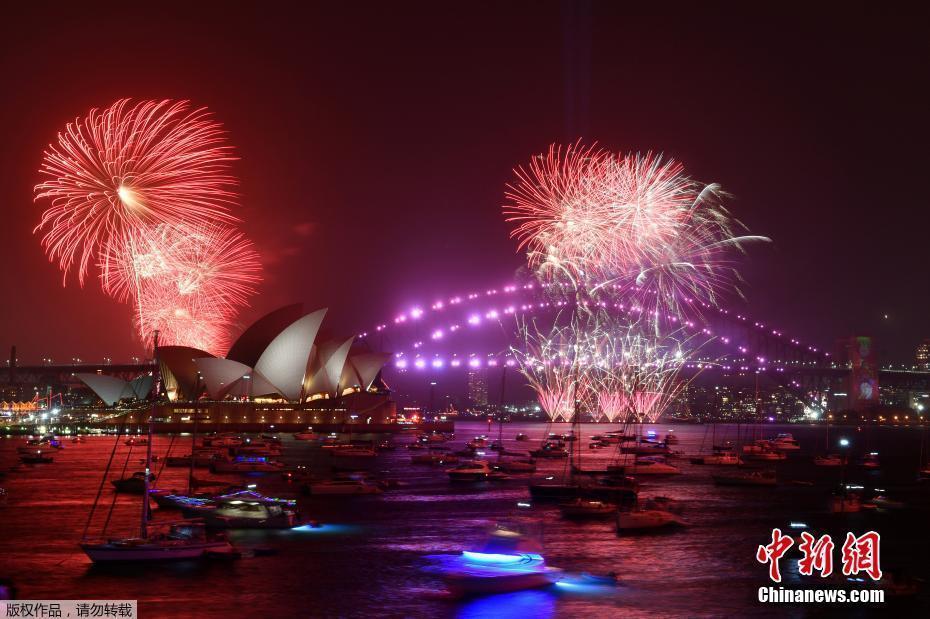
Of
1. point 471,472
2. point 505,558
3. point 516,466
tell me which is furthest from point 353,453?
point 505,558

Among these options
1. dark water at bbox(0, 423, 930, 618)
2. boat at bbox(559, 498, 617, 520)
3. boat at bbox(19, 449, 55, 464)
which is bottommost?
dark water at bbox(0, 423, 930, 618)

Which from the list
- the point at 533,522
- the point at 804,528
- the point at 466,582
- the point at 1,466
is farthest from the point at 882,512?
the point at 1,466

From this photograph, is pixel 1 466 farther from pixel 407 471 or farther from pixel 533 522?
pixel 533 522

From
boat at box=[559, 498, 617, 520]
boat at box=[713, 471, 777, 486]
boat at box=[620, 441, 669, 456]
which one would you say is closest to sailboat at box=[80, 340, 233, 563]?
boat at box=[559, 498, 617, 520]

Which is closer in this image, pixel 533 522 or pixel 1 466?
pixel 533 522

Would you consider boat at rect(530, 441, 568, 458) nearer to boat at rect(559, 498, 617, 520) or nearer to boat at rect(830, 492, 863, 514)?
boat at rect(830, 492, 863, 514)
